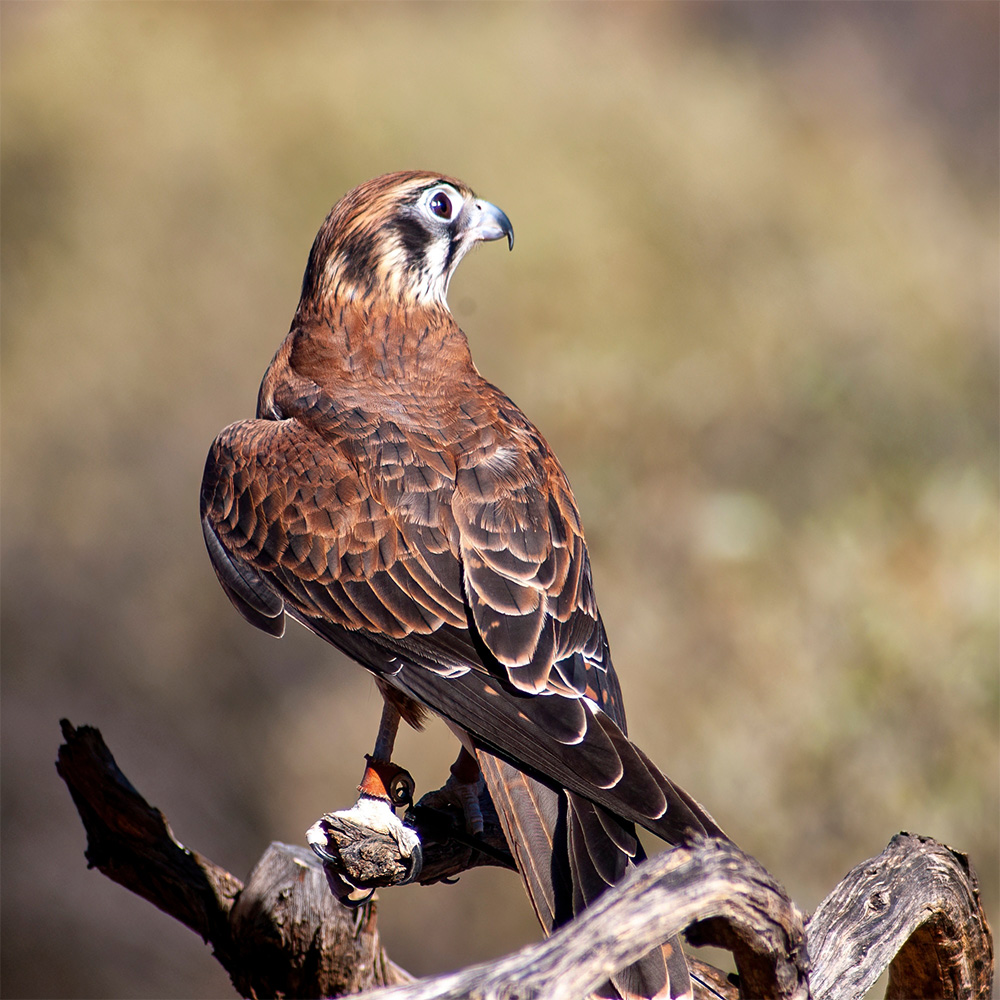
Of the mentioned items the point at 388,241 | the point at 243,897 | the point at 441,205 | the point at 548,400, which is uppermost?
the point at 548,400

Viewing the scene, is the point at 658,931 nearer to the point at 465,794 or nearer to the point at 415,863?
the point at 415,863

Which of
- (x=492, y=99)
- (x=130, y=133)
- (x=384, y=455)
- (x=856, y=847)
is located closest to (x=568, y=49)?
(x=492, y=99)

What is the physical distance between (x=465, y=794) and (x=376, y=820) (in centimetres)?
34

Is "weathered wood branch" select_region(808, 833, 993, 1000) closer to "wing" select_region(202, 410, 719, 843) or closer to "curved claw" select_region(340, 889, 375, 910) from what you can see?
"wing" select_region(202, 410, 719, 843)

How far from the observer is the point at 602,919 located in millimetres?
1702

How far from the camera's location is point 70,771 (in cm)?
A: 301

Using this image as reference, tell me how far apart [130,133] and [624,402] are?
409cm

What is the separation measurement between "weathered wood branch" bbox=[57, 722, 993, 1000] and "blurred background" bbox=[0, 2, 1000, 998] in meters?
2.43

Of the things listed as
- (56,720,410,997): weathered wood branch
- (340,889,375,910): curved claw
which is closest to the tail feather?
(340,889,375,910): curved claw

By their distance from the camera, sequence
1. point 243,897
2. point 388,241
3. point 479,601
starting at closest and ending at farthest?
point 479,601 → point 243,897 → point 388,241

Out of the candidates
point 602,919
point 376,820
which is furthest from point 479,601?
Answer: point 602,919

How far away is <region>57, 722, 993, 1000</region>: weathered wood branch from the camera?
1.70m

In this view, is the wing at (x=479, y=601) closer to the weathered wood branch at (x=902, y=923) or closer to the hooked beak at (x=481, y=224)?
the weathered wood branch at (x=902, y=923)

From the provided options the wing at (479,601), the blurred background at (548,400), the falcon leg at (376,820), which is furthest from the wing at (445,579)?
the blurred background at (548,400)
